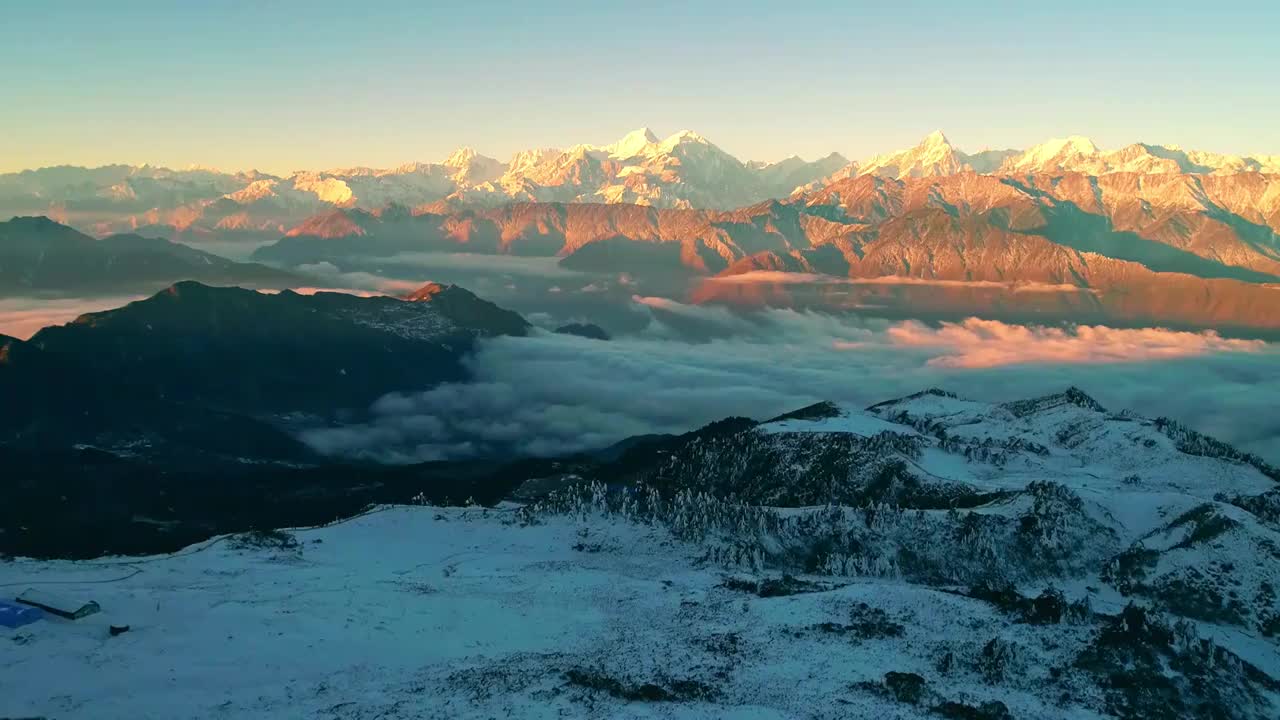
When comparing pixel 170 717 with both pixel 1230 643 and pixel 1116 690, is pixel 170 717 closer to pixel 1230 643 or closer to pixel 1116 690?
pixel 1116 690

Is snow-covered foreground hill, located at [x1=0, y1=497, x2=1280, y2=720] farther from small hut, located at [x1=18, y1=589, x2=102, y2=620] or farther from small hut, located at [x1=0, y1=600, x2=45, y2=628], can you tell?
small hut, located at [x1=0, y1=600, x2=45, y2=628]

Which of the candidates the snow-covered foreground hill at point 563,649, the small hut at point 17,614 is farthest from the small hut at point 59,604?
the snow-covered foreground hill at point 563,649

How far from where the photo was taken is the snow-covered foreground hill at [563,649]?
374ft

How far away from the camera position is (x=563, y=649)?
136750mm

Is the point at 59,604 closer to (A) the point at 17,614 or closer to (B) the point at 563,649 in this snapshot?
(A) the point at 17,614

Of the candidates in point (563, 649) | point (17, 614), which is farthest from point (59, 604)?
point (563, 649)

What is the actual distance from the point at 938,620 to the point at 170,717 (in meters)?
109

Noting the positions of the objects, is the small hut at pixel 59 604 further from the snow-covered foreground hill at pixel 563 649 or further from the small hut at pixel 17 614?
the snow-covered foreground hill at pixel 563 649

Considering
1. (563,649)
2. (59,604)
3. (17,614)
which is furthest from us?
(563,649)

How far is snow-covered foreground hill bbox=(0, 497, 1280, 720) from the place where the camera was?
114m

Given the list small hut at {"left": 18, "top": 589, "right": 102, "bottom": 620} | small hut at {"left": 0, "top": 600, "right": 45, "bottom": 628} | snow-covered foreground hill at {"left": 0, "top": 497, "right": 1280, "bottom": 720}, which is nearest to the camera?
snow-covered foreground hill at {"left": 0, "top": 497, "right": 1280, "bottom": 720}

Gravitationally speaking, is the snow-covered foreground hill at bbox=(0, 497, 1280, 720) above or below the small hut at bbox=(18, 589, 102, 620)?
below

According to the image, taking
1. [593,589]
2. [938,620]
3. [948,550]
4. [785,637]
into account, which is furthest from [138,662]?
[948,550]

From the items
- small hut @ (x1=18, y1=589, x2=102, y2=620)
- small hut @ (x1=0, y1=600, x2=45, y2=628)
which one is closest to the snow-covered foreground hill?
small hut @ (x1=18, y1=589, x2=102, y2=620)
